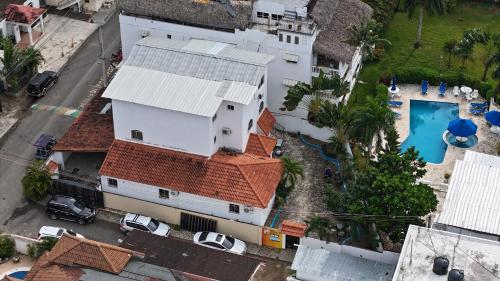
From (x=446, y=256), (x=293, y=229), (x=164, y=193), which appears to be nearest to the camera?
(x=446, y=256)

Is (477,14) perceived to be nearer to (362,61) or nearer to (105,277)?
(362,61)

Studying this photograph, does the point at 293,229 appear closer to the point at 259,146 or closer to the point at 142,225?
the point at 259,146

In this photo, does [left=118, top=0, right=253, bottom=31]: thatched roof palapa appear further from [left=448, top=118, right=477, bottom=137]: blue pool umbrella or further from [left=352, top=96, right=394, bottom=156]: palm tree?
[left=448, top=118, right=477, bottom=137]: blue pool umbrella

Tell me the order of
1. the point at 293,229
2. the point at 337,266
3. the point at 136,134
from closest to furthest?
the point at 337,266 → the point at 293,229 → the point at 136,134

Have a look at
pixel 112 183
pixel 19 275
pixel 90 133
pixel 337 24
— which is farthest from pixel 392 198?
pixel 19 275

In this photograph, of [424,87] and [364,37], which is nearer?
[364,37]

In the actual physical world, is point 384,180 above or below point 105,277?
above

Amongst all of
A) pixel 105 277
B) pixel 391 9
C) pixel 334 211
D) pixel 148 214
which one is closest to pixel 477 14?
pixel 391 9
